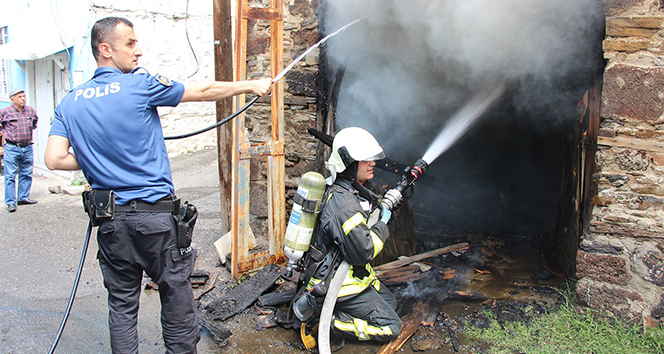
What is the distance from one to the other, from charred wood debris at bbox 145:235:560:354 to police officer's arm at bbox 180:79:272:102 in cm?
204

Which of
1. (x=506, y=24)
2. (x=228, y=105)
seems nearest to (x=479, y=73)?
(x=506, y=24)

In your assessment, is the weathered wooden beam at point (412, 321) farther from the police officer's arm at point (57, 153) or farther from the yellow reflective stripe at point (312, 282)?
the police officer's arm at point (57, 153)

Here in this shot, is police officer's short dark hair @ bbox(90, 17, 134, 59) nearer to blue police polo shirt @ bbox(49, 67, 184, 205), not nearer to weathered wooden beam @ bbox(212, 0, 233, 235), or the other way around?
blue police polo shirt @ bbox(49, 67, 184, 205)

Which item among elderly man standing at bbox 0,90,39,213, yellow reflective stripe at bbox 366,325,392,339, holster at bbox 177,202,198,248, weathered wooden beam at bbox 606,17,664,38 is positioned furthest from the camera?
elderly man standing at bbox 0,90,39,213

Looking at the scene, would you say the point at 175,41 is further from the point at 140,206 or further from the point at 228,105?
the point at 140,206

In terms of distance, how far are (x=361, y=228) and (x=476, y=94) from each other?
368 centimetres

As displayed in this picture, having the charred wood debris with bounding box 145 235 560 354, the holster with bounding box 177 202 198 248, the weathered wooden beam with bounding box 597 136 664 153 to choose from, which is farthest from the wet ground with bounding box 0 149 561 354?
the weathered wooden beam with bounding box 597 136 664 153

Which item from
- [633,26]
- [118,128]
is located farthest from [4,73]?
[633,26]

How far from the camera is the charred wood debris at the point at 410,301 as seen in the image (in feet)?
12.7

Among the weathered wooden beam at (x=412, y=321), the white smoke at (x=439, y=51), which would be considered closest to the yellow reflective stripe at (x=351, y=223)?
the weathered wooden beam at (x=412, y=321)

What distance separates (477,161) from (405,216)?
2.66 m

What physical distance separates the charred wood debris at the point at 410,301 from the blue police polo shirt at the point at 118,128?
1.66 m

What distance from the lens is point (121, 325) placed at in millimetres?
2924

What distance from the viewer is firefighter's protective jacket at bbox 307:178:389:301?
3459mm
